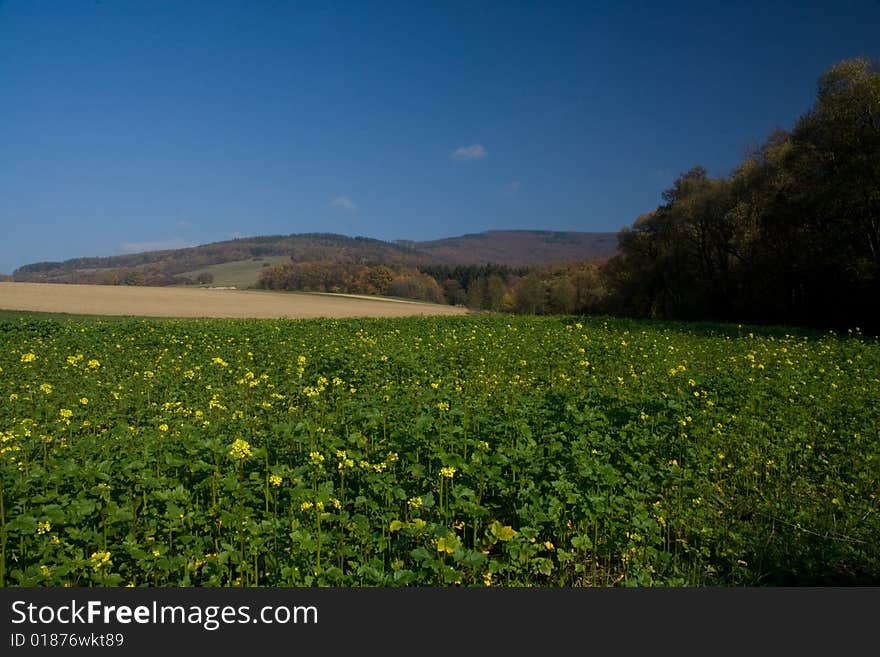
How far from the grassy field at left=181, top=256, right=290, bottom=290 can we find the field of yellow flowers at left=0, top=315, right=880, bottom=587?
91839 millimetres

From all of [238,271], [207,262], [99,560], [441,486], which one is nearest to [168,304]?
[441,486]

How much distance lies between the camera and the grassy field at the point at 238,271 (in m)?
103

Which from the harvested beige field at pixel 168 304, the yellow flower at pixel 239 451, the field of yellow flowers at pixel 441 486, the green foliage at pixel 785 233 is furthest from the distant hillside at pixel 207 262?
the yellow flower at pixel 239 451

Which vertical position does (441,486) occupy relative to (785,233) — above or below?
below

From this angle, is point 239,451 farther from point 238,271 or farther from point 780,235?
point 238,271

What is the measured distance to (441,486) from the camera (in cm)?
571

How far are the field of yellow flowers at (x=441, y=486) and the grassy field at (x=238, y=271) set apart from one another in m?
91.8

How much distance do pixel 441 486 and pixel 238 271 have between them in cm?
12304

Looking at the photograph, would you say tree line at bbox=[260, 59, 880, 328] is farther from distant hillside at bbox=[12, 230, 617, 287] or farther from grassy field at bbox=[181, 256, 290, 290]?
grassy field at bbox=[181, 256, 290, 290]

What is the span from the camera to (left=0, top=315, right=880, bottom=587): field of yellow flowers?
4633 millimetres

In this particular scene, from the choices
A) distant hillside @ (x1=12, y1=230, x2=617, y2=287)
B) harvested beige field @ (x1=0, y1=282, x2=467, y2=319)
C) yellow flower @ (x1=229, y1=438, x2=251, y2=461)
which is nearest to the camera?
yellow flower @ (x1=229, y1=438, x2=251, y2=461)

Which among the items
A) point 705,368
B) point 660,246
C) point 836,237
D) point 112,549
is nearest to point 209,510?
point 112,549

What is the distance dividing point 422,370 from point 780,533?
7941 mm

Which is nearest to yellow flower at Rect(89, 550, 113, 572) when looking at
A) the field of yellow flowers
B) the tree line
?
the field of yellow flowers
